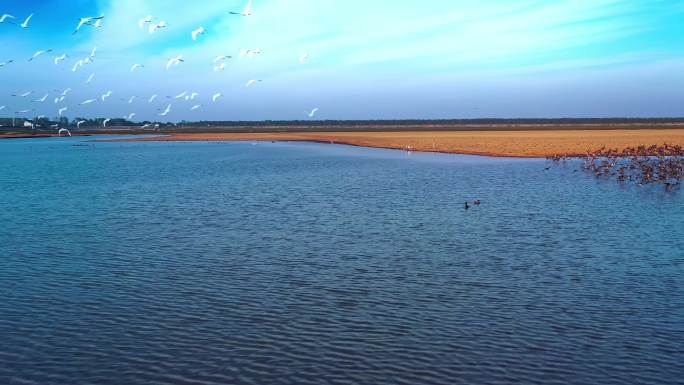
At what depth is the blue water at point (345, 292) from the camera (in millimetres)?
10672

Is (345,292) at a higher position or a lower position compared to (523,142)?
lower

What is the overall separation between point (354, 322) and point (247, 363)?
2.84 m

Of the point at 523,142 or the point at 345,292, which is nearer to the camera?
the point at 345,292

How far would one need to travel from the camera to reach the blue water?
1067 cm

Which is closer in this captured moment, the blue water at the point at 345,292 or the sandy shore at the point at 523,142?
the blue water at the point at 345,292

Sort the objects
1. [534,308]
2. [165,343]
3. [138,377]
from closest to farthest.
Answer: [138,377] → [165,343] → [534,308]

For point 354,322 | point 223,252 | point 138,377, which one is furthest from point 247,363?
point 223,252

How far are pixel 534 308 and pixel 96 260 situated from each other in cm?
1306

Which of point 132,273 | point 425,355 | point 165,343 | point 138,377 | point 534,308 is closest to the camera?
point 138,377

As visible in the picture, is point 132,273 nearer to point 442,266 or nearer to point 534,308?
point 442,266

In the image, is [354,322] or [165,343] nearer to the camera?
[165,343]

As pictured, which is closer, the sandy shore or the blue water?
the blue water

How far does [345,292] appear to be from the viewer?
1505cm

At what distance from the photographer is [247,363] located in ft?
35.2
